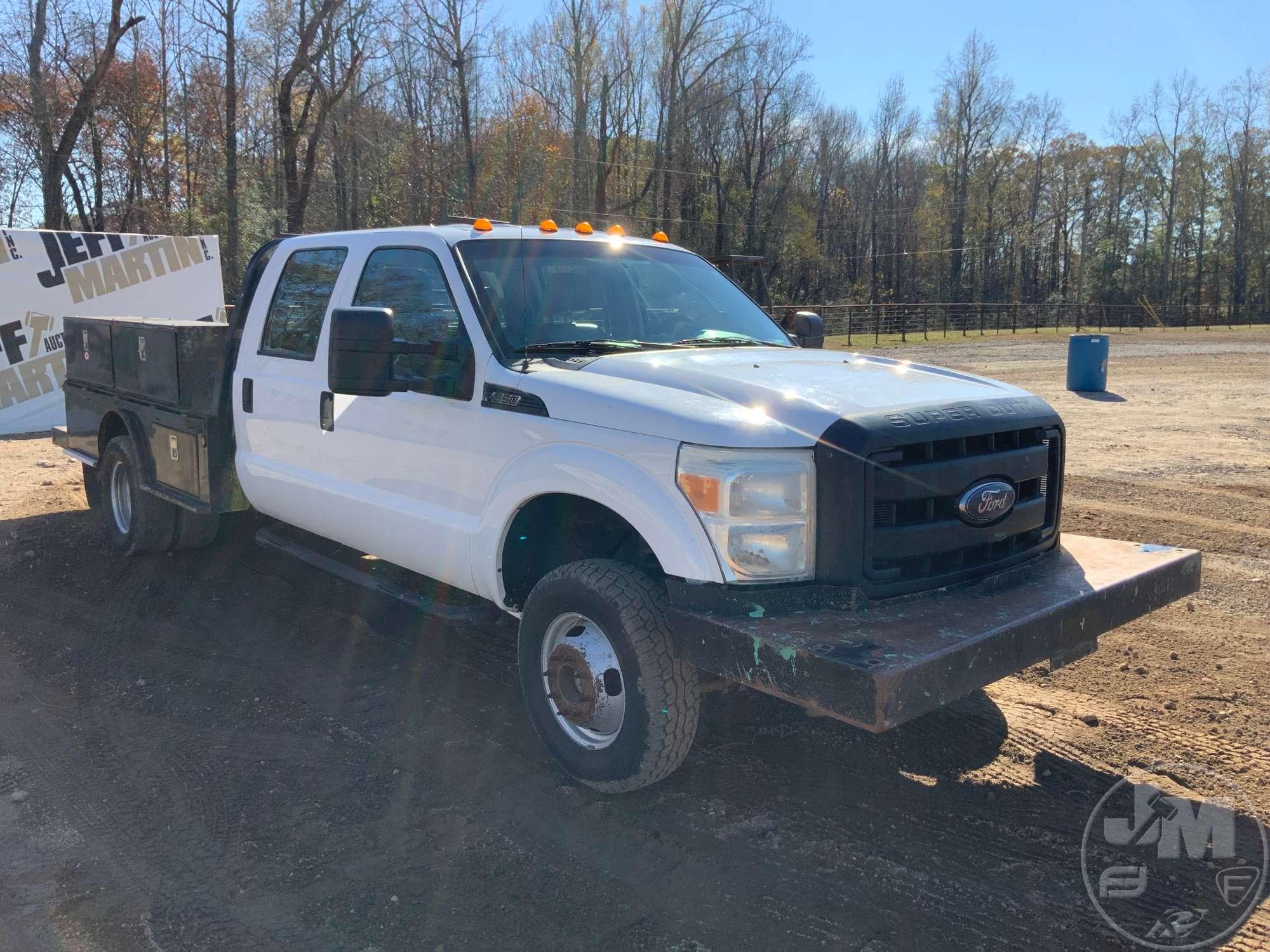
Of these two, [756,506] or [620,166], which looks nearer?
[756,506]

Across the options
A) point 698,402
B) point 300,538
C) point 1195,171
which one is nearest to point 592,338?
point 698,402

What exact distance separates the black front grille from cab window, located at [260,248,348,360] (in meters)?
2.99

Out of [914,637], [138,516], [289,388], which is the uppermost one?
[289,388]

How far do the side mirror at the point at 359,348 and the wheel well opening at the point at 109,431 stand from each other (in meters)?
3.83

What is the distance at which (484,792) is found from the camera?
12.5 ft

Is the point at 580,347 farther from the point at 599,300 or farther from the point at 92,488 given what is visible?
the point at 92,488

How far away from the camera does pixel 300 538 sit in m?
6.57

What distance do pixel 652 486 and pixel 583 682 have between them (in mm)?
817

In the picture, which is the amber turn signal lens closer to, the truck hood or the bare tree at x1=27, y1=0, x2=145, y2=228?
the truck hood

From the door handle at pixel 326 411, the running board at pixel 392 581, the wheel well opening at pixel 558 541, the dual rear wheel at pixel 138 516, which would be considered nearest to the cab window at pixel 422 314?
the door handle at pixel 326 411

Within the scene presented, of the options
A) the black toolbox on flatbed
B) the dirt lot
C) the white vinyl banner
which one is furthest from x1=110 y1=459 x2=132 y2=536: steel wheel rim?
the white vinyl banner

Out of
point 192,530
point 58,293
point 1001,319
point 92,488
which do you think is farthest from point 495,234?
point 1001,319

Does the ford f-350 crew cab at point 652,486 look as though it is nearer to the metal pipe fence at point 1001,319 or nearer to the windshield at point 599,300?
the windshield at point 599,300

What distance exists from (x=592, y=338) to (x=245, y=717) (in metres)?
2.25
